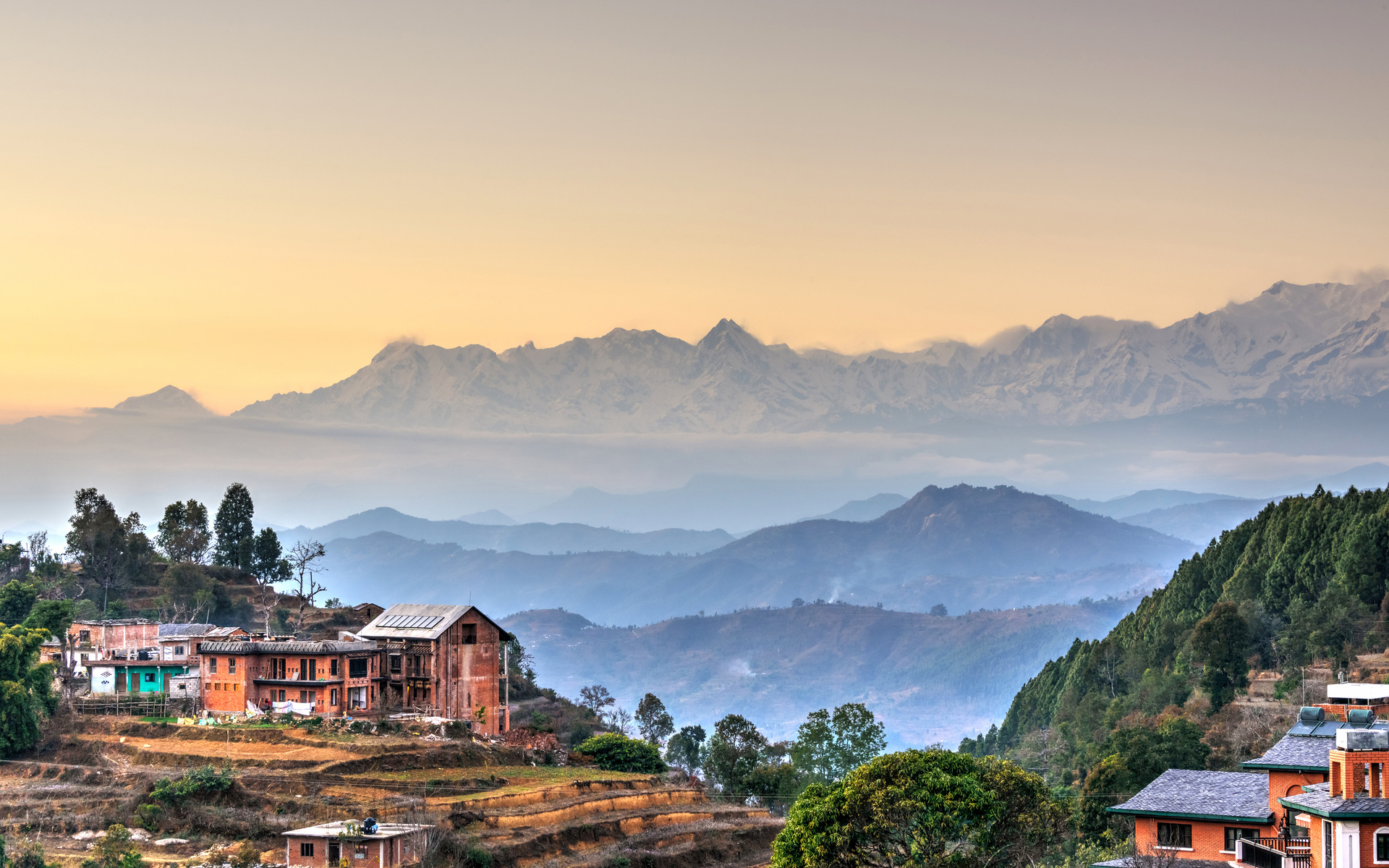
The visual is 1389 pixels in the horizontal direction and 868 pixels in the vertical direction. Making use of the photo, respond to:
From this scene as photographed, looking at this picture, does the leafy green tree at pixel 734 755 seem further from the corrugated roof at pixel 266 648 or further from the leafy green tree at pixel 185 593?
the leafy green tree at pixel 185 593

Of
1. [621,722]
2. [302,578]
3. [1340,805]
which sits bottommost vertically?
[621,722]

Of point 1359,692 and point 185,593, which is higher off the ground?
point 1359,692

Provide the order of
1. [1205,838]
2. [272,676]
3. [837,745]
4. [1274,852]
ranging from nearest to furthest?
1. [1274,852]
2. [1205,838]
3. [272,676]
4. [837,745]

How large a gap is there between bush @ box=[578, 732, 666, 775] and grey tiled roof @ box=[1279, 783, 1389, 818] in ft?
149

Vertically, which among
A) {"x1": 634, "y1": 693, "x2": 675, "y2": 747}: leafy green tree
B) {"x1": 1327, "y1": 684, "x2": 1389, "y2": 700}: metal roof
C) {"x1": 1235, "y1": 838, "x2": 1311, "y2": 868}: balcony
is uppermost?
{"x1": 1327, "y1": 684, "x2": 1389, "y2": 700}: metal roof

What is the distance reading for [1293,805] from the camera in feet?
101

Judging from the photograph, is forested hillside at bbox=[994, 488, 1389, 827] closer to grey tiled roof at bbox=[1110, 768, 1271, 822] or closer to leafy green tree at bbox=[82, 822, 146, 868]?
grey tiled roof at bbox=[1110, 768, 1271, 822]

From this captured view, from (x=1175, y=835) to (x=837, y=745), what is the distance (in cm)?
4418

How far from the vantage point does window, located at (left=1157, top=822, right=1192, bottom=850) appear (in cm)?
3578

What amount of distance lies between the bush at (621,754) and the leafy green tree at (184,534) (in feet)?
184

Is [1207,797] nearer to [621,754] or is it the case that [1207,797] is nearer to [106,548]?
[621,754]

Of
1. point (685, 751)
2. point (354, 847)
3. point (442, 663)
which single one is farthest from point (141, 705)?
point (685, 751)

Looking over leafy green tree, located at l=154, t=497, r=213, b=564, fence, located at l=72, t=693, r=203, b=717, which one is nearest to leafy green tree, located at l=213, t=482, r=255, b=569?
leafy green tree, located at l=154, t=497, r=213, b=564

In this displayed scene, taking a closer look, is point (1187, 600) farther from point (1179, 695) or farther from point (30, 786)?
point (30, 786)
